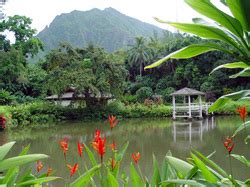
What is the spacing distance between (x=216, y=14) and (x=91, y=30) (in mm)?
76868

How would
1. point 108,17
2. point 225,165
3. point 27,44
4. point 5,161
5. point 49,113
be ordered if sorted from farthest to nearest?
point 108,17 → point 27,44 → point 49,113 → point 225,165 → point 5,161

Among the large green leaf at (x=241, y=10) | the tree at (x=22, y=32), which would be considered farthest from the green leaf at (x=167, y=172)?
the tree at (x=22, y=32)

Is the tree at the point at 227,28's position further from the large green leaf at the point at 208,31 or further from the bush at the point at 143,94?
the bush at the point at 143,94

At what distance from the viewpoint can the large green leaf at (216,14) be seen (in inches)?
25.8

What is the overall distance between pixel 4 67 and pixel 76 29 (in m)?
60.5

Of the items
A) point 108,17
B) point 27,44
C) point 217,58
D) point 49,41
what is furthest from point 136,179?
point 108,17

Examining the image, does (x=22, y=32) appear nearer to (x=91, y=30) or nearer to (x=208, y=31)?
(x=208, y=31)

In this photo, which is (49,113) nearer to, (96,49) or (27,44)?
(96,49)

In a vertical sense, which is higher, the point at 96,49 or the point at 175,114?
the point at 96,49

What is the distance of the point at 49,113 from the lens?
1492cm

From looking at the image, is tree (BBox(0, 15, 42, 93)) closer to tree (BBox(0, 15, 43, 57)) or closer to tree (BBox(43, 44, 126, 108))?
tree (BBox(0, 15, 43, 57))

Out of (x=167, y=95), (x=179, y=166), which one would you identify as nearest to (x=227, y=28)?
(x=179, y=166)

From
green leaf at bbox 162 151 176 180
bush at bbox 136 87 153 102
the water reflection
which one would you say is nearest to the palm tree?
bush at bbox 136 87 153 102

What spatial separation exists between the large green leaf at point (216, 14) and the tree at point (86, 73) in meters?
13.9
